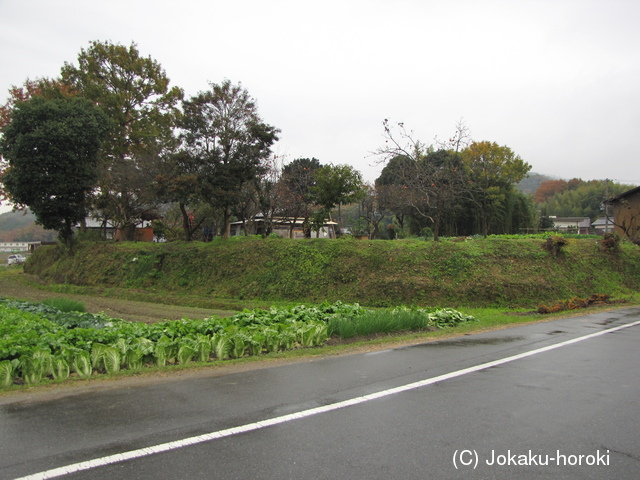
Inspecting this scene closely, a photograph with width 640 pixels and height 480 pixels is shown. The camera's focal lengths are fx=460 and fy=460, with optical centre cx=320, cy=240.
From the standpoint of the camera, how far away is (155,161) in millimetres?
27594

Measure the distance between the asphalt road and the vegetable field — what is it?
1.15 metres

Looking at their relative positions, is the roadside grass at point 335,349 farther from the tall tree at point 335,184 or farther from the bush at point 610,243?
the tall tree at point 335,184

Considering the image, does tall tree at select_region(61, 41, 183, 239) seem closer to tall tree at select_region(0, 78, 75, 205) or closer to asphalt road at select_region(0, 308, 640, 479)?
tall tree at select_region(0, 78, 75, 205)

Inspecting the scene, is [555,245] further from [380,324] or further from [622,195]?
[622,195]

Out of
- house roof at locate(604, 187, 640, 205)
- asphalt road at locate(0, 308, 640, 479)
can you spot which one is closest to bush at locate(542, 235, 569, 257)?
asphalt road at locate(0, 308, 640, 479)

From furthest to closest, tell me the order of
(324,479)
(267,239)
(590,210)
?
(590,210) → (267,239) → (324,479)

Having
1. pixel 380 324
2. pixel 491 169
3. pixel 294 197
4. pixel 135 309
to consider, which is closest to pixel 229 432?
pixel 380 324

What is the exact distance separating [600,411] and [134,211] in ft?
123

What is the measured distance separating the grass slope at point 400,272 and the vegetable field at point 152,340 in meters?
8.54

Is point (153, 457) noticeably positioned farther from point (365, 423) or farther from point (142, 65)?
point (142, 65)

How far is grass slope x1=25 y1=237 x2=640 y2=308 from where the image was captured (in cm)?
1975

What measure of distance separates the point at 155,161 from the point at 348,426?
25.8 metres

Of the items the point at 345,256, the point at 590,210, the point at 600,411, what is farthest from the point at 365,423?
the point at 590,210

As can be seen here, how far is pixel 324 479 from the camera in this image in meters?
3.75
